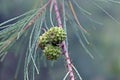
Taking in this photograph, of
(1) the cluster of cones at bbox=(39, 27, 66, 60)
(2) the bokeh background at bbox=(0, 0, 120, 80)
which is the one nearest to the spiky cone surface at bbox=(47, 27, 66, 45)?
(1) the cluster of cones at bbox=(39, 27, 66, 60)

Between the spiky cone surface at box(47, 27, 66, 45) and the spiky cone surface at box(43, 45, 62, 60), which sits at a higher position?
the spiky cone surface at box(47, 27, 66, 45)

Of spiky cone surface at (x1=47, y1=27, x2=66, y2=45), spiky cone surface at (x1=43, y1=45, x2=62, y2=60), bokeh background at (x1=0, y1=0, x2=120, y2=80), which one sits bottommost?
bokeh background at (x1=0, y1=0, x2=120, y2=80)

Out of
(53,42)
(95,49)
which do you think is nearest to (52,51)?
(53,42)

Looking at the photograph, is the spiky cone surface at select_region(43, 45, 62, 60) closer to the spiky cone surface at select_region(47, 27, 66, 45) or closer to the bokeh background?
the spiky cone surface at select_region(47, 27, 66, 45)

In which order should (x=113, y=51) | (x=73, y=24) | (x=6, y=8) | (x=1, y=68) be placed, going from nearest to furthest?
(x=73, y=24) → (x=6, y=8) → (x=113, y=51) → (x=1, y=68)

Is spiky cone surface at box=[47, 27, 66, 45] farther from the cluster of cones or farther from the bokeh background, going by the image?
the bokeh background

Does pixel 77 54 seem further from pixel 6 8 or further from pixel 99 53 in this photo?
pixel 6 8

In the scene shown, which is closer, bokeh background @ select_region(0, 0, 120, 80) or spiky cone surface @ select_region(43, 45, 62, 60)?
spiky cone surface @ select_region(43, 45, 62, 60)

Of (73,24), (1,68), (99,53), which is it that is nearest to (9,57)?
(1,68)

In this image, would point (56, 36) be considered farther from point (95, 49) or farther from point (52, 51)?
point (95, 49)
